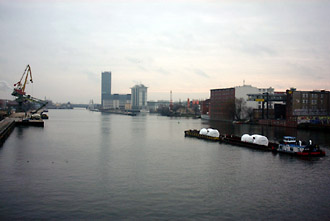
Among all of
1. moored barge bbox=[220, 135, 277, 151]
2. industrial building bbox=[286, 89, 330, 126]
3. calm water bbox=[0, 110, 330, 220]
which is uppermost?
industrial building bbox=[286, 89, 330, 126]

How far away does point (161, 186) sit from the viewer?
15.1 meters

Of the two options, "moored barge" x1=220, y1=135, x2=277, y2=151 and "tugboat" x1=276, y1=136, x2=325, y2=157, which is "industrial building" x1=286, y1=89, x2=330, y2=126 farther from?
"tugboat" x1=276, y1=136, x2=325, y2=157

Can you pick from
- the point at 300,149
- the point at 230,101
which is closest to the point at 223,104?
the point at 230,101

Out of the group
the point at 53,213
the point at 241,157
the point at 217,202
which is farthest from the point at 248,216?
the point at 241,157

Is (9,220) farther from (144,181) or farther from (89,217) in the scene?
(144,181)

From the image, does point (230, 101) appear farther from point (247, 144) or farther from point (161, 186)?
point (161, 186)

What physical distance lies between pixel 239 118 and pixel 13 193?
6421 cm

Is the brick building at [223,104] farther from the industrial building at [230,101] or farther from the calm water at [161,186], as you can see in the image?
the calm water at [161,186]

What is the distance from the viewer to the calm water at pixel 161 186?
466 inches

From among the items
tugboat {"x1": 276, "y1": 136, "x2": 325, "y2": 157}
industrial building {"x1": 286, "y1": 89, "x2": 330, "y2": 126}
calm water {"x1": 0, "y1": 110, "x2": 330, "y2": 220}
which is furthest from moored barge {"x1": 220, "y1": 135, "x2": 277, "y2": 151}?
industrial building {"x1": 286, "y1": 89, "x2": 330, "y2": 126}

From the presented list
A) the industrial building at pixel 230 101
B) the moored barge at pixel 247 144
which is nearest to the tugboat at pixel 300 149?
the moored barge at pixel 247 144

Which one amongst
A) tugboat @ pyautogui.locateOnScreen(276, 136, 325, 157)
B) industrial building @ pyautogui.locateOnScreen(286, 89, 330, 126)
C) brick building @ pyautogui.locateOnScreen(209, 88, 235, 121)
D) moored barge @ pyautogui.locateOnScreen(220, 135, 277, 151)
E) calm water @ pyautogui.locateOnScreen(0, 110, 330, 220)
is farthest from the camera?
brick building @ pyautogui.locateOnScreen(209, 88, 235, 121)

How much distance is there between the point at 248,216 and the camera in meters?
11.5

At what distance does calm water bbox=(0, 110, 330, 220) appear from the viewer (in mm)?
11836
